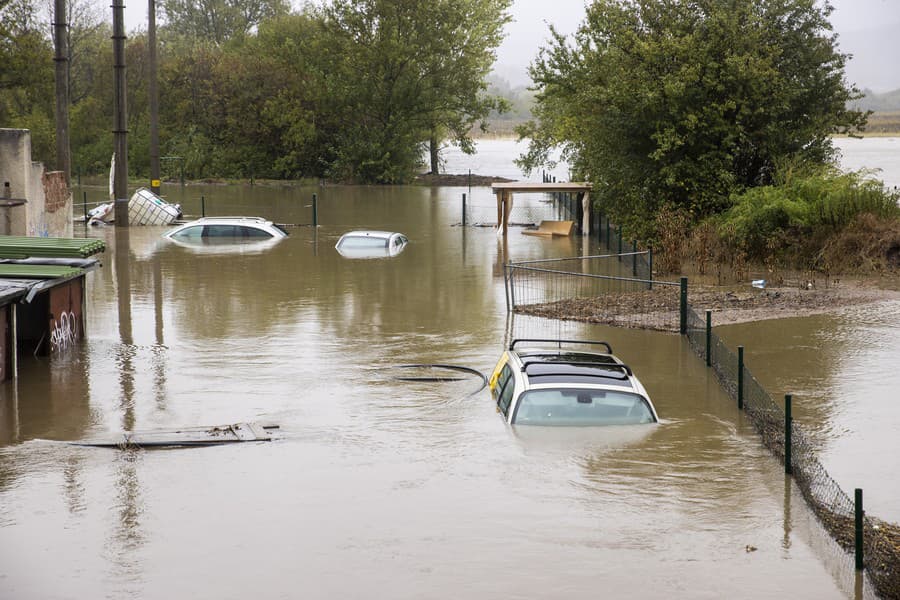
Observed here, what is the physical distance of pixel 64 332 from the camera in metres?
21.4

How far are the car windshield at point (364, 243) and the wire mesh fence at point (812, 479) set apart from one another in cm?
1865

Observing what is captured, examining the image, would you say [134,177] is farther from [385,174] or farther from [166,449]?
[166,449]

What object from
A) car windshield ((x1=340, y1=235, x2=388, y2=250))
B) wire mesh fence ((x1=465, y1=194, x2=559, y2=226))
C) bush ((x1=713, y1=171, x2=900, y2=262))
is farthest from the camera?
wire mesh fence ((x1=465, y1=194, x2=559, y2=226))

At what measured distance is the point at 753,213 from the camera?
3288 cm

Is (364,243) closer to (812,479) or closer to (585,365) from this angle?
(585,365)

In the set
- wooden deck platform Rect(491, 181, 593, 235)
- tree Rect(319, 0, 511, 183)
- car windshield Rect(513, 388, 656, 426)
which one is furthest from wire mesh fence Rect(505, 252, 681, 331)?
tree Rect(319, 0, 511, 183)

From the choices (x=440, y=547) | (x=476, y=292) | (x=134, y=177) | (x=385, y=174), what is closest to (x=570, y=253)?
(x=476, y=292)

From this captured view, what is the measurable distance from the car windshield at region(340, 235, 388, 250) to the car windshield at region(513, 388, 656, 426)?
74.8ft

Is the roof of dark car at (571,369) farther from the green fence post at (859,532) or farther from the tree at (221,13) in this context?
the tree at (221,13)

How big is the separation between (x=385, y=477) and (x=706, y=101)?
24.0 meters

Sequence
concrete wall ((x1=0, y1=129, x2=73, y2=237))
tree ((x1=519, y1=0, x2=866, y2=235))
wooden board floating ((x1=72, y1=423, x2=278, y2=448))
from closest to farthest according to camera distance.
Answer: wooden board floating ((x1=72, y1=423, x2=278, y2=448))
concrete wall ((x1=0, y1=129, x2=73, y2=237))
tree ((x1=519, y1=0, x2=866, y2=235))

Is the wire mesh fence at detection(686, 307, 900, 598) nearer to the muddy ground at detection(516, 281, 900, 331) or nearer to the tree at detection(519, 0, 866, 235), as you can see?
the muddy ground at detection(516, 281, 900, 331)

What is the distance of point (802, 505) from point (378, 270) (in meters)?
21.2

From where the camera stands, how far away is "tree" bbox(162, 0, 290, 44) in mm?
110938
